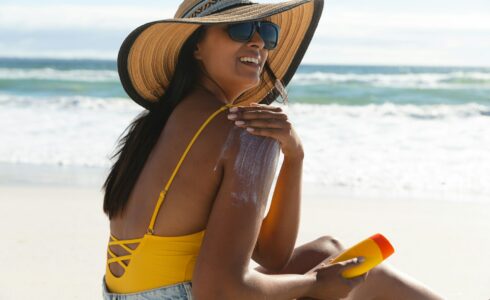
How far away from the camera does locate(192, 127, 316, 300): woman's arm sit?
1874 mm

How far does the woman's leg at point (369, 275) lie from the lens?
2.38 m

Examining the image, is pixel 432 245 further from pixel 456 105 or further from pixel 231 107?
pixel 456 105

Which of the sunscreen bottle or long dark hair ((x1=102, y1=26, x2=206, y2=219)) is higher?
long dark hair ((x1=102, y1=26, x2=206, y2=219))

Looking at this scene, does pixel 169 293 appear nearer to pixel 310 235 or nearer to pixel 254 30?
pixel 254 30

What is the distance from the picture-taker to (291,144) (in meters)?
2.21

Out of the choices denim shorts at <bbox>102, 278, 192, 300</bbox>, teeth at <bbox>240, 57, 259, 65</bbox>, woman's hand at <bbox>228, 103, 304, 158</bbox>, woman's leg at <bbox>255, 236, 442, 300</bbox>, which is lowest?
woman's leg at <bbox>255, 236, 442, 300</bbox>

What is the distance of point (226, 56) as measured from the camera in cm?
229

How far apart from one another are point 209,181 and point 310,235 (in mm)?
3329

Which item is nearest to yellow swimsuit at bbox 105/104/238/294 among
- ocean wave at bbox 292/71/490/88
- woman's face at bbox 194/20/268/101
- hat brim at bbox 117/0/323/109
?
woman's face at bbox 194/20/268/101

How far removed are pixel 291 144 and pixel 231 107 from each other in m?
0.23

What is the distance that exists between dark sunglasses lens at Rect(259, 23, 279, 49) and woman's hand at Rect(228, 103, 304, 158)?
33 cm

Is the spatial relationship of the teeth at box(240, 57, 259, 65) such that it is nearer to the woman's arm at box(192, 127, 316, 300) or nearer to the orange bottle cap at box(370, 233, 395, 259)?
the woman's arm at box(192, 127, 316, 300)

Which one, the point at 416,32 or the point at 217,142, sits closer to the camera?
the point at 217,142

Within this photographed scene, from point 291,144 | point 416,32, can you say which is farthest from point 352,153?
point 416,32
